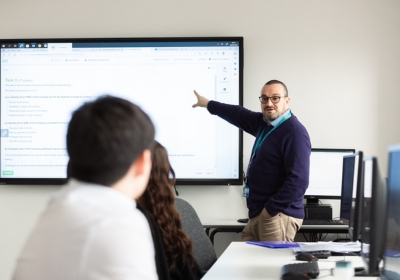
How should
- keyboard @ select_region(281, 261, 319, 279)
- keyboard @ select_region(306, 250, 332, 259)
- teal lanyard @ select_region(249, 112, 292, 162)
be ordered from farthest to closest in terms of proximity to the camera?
1. teal lanyard @ select_region(249, 112, 292, 162)
2. keyboard @ select_region(306, 250, 332, 259)
3. keyboard @ select_region(281, 261, 319, 279)

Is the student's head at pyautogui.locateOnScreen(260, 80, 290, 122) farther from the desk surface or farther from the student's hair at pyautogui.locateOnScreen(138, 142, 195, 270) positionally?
the student's hair at pyautogui.locateOnScreen(138, 142, 195, 270)

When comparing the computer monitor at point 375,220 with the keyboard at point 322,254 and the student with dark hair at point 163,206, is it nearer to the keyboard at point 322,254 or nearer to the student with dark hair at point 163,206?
the student with dark hair at point 163,206

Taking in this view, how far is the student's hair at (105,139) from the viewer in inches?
39.2

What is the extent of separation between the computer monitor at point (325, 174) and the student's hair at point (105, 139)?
326 cm

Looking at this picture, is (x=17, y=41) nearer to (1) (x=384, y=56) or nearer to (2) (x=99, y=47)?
(2) (x=99, y=47)

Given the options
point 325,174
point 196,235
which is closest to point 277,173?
point 325,174

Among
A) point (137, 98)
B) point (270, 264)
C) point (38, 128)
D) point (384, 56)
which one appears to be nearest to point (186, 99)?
point (137, 98)

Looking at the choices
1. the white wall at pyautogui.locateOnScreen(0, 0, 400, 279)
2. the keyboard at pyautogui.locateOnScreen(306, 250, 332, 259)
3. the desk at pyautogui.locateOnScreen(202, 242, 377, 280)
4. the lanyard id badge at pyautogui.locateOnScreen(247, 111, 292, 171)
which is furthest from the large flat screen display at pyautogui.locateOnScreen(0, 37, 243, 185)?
the keyboard at pyautogui.locateOnScreen(306, 250, 332, 259)

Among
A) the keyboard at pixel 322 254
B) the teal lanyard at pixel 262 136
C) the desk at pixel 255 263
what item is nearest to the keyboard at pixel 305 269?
the desk at pixel 255 263

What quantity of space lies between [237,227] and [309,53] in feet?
4.95

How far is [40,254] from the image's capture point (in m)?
0.96

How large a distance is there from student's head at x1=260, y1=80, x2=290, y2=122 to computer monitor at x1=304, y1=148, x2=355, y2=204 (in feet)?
2.45

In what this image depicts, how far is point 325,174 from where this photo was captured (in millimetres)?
4152

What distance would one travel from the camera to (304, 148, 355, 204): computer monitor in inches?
163
